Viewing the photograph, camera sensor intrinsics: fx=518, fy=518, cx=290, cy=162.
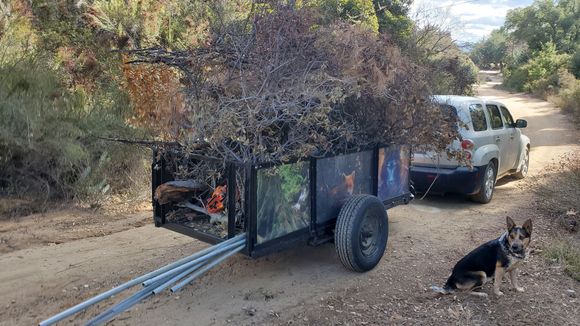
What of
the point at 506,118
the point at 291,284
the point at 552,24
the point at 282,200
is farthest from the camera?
the point at 552,24

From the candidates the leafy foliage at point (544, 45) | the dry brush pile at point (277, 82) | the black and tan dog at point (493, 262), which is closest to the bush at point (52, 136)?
the dry brush pile at point (277, 82)

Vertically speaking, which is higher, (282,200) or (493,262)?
(282,200)

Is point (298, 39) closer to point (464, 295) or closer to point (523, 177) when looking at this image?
point (464, 295)

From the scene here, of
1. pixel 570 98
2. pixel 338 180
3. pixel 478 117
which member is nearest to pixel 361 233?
pixel 338 180

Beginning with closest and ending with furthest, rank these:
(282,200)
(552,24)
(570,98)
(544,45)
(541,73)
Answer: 1. (282,200)
2. (570,98)
3. (541,73)
4. (544,45)
5. (552,24)

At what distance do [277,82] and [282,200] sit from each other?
1024 millimetres

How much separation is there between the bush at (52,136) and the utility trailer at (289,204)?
11.1 ft

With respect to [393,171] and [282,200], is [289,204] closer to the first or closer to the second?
[282,200]

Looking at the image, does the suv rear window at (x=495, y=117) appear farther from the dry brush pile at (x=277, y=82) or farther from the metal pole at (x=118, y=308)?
the metal pole at (x=118, y=308)

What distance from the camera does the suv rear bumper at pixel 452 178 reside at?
7691 mm

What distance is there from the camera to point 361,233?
513 centimetres

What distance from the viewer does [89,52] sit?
9.18 m

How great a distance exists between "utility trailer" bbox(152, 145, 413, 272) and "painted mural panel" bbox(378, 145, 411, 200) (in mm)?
24

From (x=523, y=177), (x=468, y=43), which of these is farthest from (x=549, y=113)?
(x=468, y=43)
